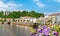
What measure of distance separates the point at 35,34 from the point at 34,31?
27 mm

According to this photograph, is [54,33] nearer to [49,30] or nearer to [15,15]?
[49,30]

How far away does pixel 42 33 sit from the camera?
6.53 ft

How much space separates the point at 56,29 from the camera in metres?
2.01

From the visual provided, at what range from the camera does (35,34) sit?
2.02m

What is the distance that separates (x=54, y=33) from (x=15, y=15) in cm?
7031

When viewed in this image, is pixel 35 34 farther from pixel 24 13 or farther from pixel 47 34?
pixel 24 13

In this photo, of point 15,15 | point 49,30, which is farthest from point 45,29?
point 15,15

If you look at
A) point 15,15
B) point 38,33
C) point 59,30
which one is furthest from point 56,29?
point 15,15

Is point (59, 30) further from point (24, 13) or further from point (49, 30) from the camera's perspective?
point (24, 13)

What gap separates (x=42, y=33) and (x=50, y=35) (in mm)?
76

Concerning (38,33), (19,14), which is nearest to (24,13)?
(19,14)

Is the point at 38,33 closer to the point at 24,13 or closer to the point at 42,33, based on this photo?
the point at 42,33

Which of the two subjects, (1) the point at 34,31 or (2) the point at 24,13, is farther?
(2) the point at 24,13

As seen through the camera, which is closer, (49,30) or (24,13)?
(49,30)
